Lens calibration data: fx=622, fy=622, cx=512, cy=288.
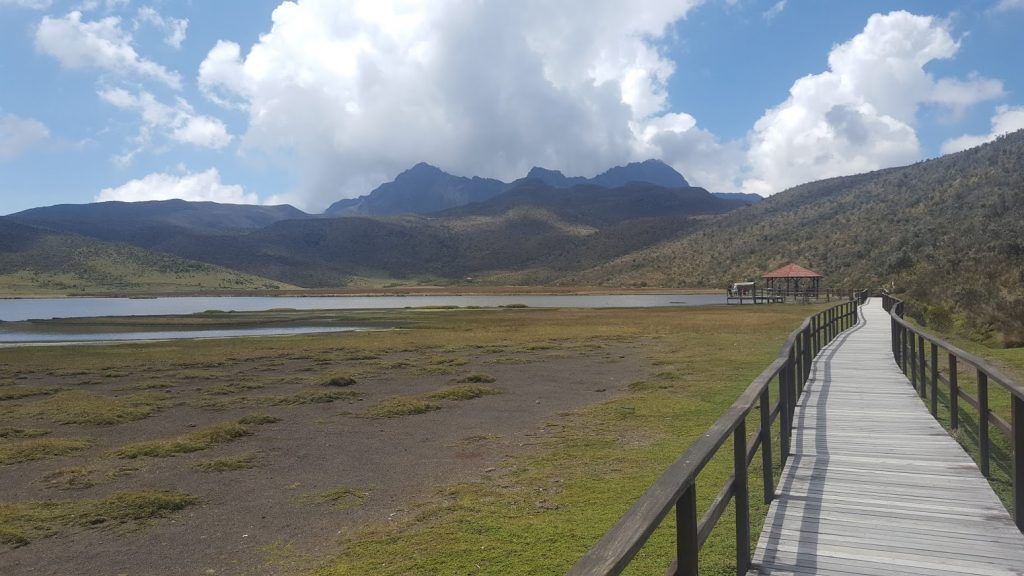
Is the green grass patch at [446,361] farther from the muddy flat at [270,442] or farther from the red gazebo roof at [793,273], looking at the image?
the red gazebo roof at [793,273]

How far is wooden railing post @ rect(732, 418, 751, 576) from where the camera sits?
4.21 meters

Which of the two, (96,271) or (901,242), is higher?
(96,271)

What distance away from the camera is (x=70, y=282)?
144m

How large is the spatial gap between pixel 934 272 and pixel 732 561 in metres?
42.0

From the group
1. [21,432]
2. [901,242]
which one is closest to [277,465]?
[21,432]

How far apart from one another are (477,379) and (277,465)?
341 inches

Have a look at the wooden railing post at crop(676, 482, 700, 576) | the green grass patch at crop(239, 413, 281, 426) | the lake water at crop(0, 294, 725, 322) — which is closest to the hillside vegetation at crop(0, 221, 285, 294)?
the lake water at crop(0, 294, 725, 322)

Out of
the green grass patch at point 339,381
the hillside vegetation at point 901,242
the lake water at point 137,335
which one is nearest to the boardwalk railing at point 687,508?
the green grass patch at point 339,381

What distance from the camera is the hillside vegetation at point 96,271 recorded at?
14100 centimetres

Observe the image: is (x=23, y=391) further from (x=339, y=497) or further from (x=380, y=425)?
(x=339, y=497)

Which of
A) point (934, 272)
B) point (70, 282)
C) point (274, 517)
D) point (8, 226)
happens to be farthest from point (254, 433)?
point (8, 226)

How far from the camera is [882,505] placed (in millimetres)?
5355

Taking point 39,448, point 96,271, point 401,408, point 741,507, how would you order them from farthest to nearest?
point 96,271
point 401,408
point 39,448
point 741,507

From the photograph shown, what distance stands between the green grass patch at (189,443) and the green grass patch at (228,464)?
1.21 metres
